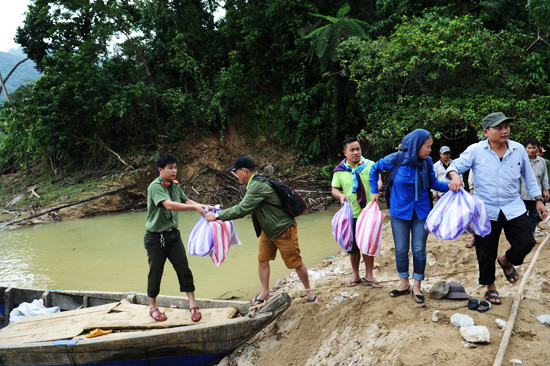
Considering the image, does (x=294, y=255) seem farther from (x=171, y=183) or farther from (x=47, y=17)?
(x=47, y=17)

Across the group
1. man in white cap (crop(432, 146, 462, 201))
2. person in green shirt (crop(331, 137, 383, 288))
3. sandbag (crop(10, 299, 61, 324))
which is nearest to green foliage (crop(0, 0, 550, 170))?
man in white cap (crop(432, 146, 462, 201))

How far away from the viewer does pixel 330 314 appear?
361cm

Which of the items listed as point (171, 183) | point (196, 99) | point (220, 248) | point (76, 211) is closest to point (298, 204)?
point (220, 248)

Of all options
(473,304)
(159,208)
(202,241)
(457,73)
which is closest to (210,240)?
(202,241)

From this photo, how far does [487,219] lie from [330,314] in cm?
167

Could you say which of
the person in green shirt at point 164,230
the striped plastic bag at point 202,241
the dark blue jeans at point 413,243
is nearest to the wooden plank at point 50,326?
the person in green shirt at point 164,230

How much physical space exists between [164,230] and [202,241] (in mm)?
389

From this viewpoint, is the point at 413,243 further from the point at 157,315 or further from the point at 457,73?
the point at 457,73

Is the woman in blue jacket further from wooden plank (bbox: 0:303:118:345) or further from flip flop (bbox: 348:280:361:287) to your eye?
wooden plank (bbox: 0:303:118:345)

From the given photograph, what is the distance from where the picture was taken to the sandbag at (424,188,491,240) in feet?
9.70

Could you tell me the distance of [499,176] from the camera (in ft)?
9.98

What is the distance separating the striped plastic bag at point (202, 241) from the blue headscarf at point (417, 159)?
6.57 feet

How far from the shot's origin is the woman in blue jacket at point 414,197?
10.8 ft

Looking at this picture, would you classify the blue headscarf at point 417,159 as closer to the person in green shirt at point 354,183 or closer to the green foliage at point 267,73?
the person in green shirt at point 354,183
